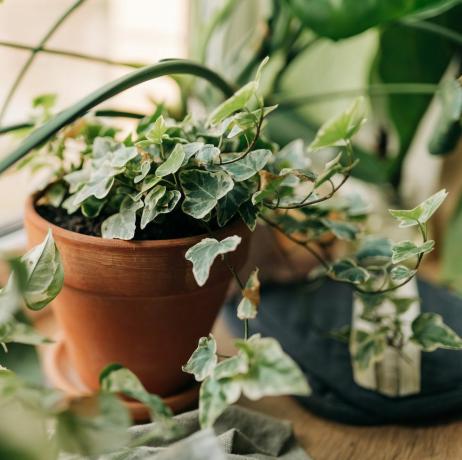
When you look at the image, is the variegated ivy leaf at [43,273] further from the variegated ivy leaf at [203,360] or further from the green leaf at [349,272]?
the green leaf at [349,272]

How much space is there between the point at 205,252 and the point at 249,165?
90mm

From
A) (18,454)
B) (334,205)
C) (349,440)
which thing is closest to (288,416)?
(349,440)

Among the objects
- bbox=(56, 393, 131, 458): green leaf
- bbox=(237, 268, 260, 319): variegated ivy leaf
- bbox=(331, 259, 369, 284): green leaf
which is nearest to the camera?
bbox=(56, 393, 131, 458): green leaf

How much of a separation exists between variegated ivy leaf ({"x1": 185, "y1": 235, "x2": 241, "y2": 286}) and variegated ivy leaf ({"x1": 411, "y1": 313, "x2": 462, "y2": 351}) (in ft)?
0.85

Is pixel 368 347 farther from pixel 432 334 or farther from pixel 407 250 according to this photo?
pixel 407 250

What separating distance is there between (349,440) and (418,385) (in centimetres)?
10

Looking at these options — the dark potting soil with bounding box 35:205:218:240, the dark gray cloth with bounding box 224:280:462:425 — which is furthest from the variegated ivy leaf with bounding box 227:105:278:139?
the dark gray cloth with bounding box 224:280:462:425

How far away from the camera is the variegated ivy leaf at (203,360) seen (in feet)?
1.49

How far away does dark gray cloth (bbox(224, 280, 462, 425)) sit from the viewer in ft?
2.14

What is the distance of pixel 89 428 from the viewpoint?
36 cm

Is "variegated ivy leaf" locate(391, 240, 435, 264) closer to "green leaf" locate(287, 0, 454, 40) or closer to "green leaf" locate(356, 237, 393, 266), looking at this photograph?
"green leaf" locate(356, 237, 393, 266)

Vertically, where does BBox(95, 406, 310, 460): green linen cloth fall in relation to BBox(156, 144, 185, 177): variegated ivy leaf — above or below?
below

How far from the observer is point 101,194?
509 mm

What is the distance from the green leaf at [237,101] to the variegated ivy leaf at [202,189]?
0.15 ft
